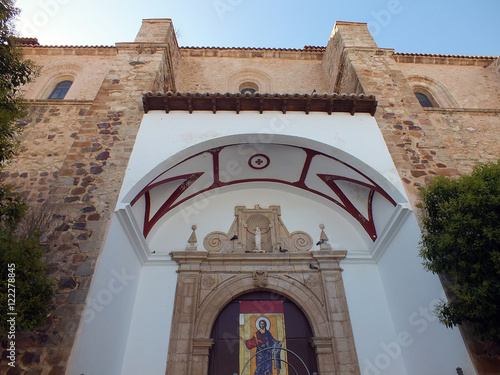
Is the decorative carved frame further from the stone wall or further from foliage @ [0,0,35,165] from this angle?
the stone wall

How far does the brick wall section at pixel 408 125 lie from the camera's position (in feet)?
17.4

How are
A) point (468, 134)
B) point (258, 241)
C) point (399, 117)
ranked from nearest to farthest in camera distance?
point (399, 117) < point (258, 241) < point (468, 134)

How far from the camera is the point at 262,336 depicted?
536cm

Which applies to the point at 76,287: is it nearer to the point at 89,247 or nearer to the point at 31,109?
the point at 89,247

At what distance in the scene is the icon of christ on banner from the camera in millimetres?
5066

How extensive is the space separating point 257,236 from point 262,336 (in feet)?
6.02

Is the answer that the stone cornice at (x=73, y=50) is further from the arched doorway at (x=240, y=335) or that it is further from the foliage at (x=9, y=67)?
the arched doorway at (x=240, y=335)

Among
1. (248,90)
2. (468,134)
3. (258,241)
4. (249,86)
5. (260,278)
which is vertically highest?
(249,86)

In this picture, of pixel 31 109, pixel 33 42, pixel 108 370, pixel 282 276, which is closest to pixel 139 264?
pixel 108 370

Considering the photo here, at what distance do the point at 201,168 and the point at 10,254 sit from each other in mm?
3711

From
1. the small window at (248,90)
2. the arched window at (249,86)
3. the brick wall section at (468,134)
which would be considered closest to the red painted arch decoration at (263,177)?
the brick wall section at (468,134)

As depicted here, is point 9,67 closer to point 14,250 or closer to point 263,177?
point 14,250

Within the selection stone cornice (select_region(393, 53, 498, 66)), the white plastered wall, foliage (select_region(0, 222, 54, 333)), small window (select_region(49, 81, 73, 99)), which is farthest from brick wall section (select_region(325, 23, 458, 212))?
small window (select_region(49, 81, 73, 99))

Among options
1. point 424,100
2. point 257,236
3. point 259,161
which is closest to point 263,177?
point 259,161
